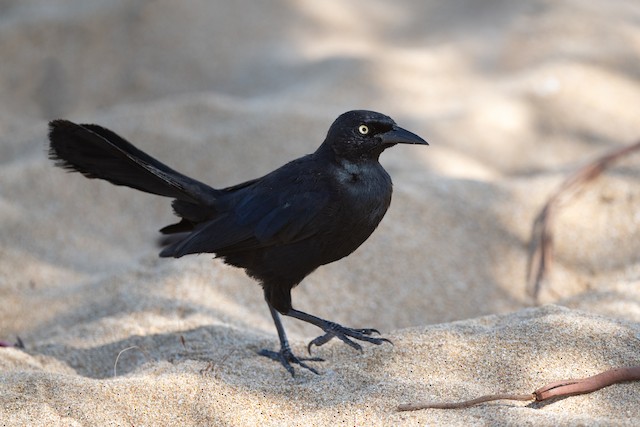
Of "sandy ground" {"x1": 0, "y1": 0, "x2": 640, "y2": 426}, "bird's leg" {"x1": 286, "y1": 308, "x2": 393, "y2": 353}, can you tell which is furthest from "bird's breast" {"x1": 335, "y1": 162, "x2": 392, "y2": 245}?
"sandy ground" {"x1": 0, "y1": 0, "x2": 640, "y2": 426}

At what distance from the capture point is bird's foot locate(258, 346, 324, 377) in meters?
3.09

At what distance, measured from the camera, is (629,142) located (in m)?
5.39

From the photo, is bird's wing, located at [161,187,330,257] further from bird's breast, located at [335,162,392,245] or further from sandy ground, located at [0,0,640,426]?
sandy ground, located at [0,0,640,426]

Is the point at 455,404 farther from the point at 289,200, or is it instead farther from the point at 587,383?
the point at 289,200

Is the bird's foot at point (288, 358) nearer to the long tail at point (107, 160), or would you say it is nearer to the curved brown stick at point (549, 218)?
the long tail at point (107, 160)

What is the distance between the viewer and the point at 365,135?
3.25 m

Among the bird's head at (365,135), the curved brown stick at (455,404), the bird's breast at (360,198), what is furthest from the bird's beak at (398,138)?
the curved brown stick at (455,404)

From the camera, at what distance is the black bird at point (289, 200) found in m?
3.15

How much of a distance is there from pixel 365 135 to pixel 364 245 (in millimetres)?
1383

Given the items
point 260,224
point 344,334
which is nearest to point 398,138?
point 260,224

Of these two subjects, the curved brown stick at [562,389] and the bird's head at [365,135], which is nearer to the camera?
the curved brown stick at [562,389]

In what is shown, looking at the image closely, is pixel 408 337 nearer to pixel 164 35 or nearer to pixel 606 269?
pixel 606 269

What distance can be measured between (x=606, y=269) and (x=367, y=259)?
127 cm

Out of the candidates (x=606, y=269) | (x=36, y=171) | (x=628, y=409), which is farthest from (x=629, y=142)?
(x=36, y=171)
